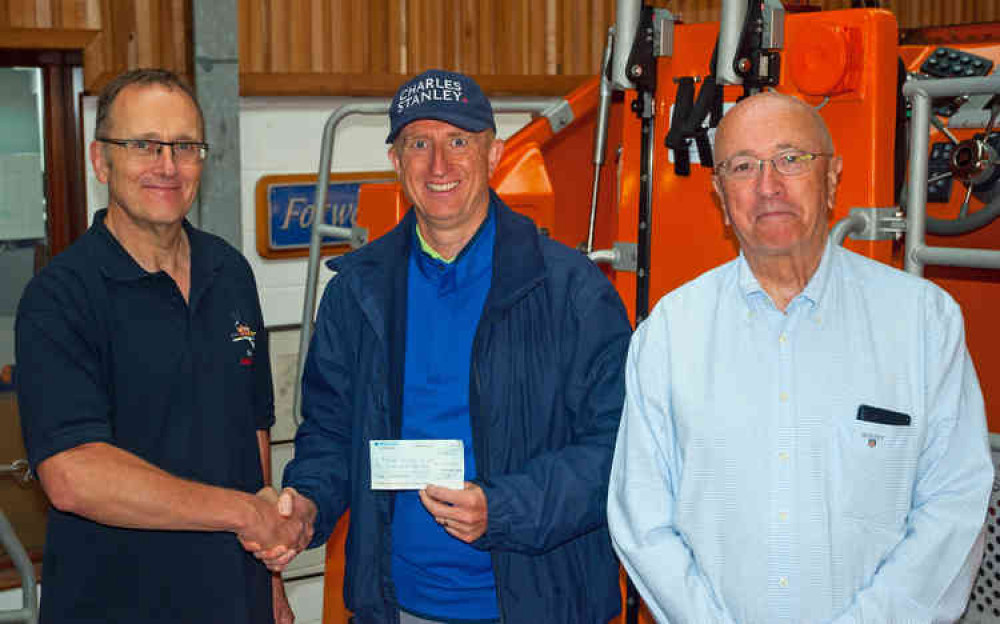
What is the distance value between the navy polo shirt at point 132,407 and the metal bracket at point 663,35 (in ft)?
5.49

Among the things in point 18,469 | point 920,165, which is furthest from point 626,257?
point 18,469

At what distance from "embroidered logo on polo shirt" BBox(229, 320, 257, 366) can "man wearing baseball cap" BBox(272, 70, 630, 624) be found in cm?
17

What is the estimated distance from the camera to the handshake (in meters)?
2.61

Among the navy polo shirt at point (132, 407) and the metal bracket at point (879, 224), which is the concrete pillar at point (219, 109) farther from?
the metal bracket at point (879, 224)

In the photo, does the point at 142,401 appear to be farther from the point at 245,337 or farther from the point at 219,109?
the point at 219,109

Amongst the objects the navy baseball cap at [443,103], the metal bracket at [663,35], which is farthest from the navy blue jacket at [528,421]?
the metal bracket at [663,35]

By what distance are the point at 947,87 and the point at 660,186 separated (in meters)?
1.06

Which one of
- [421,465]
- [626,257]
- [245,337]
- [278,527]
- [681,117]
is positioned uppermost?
[681,117]

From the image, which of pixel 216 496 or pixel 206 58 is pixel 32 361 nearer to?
pixel 216 496

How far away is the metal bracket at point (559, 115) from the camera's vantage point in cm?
474

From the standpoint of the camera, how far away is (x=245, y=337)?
9.14ft

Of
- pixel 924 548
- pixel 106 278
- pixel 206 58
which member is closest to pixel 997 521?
pixel 924 548

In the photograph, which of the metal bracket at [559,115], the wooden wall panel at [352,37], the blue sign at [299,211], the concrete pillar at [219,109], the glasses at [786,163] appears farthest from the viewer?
the blue sign at [299,211]

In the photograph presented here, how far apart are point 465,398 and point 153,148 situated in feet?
3.15
